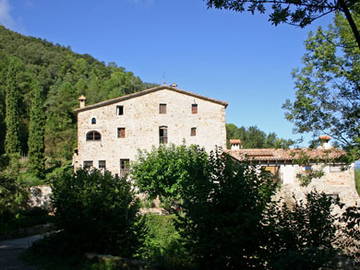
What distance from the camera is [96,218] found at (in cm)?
871

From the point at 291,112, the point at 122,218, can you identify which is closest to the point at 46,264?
the point at 122,218

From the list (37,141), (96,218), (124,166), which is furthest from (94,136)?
(96,218)

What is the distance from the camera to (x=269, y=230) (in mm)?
6172

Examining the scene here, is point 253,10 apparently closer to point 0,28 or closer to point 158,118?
point 158,118

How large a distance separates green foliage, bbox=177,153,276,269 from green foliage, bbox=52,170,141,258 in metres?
2.67

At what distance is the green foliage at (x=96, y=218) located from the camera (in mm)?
8594

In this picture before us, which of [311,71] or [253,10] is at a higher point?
[311,71]

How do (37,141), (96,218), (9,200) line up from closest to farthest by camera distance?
(96,218) < (9,200) < (37,141)

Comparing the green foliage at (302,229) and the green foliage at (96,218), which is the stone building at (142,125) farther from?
the green foliage at (302,229)

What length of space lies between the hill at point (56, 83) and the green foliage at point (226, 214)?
3539cm

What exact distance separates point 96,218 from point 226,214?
4.04 metres

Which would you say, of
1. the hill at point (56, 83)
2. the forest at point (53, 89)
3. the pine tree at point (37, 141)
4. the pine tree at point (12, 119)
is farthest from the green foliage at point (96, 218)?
the hill at point (56, 83)

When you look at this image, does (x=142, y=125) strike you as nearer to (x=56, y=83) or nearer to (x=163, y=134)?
(x=163, y=134)

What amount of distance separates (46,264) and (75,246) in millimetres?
834
